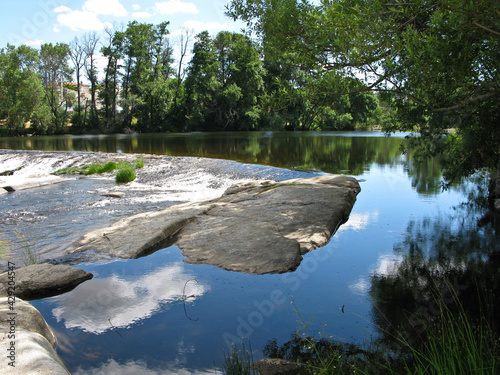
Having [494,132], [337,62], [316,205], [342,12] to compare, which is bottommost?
[316,205]

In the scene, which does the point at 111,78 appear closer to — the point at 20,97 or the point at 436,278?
the point at 20,97

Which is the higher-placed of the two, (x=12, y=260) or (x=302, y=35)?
(x=302, y=35)

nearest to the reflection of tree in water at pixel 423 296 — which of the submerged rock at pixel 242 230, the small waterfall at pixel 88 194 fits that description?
the submerged rock at pixel 242 230

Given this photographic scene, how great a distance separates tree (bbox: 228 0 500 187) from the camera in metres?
4.90

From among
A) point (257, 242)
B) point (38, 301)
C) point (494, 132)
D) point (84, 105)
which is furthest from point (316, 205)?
point (84, 105)

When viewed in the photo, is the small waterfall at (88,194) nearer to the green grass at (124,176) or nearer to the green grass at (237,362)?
the green grass at (124,176)

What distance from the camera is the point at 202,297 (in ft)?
16.2

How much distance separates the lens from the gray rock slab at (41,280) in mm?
4934

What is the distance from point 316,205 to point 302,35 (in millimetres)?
3528

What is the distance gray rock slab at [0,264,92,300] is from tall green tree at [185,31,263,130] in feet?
150

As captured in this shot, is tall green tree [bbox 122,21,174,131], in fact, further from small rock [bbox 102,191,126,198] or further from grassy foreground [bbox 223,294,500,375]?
grassy foreground [bbox 223,294,500,375]

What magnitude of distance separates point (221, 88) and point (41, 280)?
49.7 metres

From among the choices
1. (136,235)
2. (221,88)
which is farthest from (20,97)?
(136,235)

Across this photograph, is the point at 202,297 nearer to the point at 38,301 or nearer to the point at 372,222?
the point at 38,301
